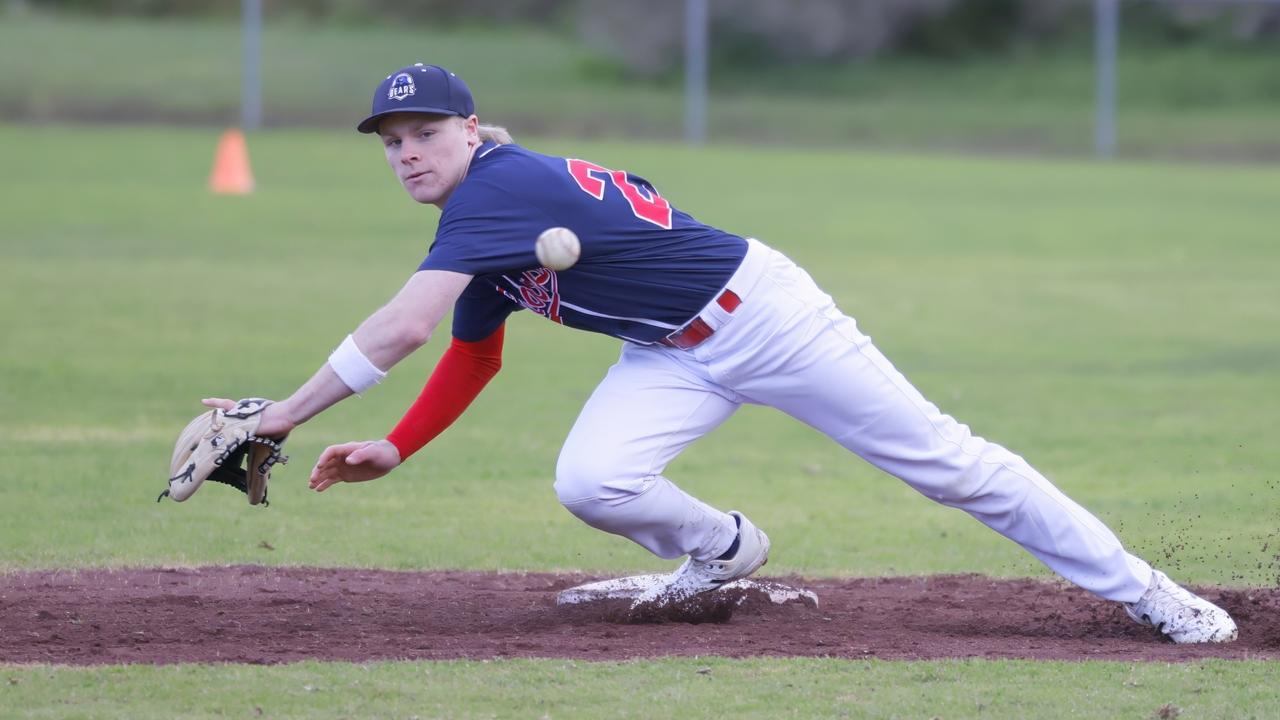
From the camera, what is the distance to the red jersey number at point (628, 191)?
5496 millimetres

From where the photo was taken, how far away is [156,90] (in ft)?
113

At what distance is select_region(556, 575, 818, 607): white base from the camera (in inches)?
246

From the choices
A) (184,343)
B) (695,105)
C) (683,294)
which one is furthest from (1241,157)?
(683,294)

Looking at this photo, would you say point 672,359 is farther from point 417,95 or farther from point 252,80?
point 252,80

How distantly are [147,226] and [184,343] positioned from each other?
7.45 m

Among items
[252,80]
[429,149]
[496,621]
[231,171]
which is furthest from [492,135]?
[252,80]

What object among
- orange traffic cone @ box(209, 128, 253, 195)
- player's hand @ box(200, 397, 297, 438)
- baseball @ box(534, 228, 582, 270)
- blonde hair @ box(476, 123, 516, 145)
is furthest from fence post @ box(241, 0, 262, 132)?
baseball @ box(534, 228, 582, 270)

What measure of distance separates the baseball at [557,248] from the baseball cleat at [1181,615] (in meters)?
2.24

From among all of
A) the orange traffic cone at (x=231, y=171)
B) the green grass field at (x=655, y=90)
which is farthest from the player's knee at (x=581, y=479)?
the green grass field at (x=655, y=90)

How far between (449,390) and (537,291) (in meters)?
0.65

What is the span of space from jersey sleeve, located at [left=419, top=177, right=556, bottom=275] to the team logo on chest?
0.50 ft

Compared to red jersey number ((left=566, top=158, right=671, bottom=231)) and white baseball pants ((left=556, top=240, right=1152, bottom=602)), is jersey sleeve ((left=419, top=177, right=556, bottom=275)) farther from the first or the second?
white baseball pants ((left=556, top=240, right=1152, bottom=602))

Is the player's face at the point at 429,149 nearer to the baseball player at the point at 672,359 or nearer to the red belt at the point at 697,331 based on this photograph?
the baseball player at the point at 672,359

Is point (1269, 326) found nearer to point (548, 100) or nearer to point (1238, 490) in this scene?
point (1238, 490)
